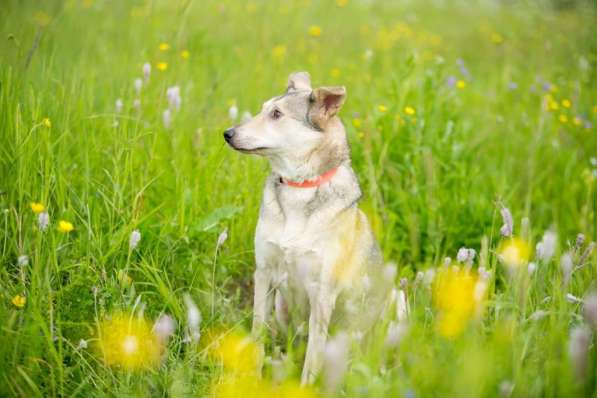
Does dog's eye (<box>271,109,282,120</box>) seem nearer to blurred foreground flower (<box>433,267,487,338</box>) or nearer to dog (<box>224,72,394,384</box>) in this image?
dog (<box>224,72,394,384</box>)

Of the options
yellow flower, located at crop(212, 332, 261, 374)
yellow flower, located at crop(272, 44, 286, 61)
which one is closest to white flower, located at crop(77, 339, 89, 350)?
yellow flower, located at crop(212, 332, 261, 374)

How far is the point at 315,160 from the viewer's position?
11.8ft

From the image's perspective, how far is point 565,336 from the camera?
2691 millimetres

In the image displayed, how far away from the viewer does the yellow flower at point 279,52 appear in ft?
22.5

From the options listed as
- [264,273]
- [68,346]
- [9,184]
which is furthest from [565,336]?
[9,184]

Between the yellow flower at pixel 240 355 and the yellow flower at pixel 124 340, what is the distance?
30cm

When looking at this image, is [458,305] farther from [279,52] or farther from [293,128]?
[279,52]

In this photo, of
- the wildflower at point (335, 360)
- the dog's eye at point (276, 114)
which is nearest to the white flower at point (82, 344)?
the wildflower at point (335, 360)

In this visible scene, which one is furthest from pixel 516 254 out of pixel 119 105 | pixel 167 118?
pixel 119 105

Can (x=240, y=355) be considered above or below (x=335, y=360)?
below

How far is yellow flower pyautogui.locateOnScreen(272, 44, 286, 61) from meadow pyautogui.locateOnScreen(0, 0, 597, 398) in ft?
0.08

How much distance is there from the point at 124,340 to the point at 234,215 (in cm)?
160

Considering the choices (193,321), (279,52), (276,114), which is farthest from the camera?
(279,52)

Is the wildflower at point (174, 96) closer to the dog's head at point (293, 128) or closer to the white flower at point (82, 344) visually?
the dog's head at point (293, 128)
